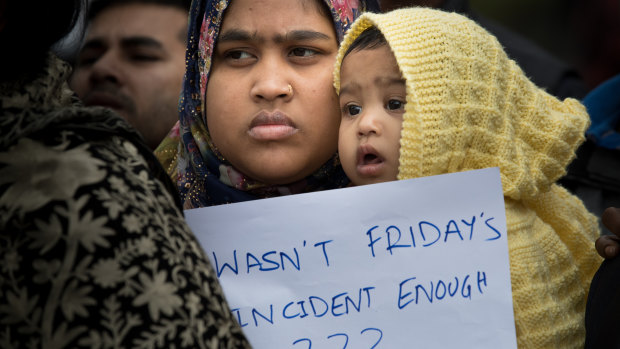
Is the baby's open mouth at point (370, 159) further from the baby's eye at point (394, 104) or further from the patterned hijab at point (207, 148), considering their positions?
the patterned hijab at point (207, 148)

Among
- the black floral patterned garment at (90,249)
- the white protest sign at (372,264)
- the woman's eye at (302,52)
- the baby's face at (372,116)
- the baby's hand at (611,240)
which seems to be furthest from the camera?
the woman's eye at (302,52)

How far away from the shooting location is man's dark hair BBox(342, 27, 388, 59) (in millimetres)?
1909

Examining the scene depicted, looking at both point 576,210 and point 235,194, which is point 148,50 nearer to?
point 235,194

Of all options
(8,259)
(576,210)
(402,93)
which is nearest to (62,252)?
(8,259)

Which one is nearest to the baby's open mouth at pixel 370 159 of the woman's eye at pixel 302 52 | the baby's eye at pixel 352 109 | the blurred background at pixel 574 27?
the baby's eye at pixel 352 109

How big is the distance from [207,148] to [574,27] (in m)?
5.90

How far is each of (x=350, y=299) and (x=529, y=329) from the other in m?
0.46

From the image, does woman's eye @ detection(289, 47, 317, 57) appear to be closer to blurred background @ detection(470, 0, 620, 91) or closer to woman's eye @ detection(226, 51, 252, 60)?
woman's eye @ detection(226, 51, 252, 60)

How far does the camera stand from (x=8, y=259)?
1.02 m

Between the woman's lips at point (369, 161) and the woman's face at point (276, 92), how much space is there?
0.20 m

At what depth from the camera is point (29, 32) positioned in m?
1.32

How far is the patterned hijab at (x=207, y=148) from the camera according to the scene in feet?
7.04

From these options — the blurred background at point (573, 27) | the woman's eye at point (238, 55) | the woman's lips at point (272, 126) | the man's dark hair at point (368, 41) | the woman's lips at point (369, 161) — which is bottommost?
the woman's lips at point (369, 161)

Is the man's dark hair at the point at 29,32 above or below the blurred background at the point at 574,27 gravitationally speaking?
below
